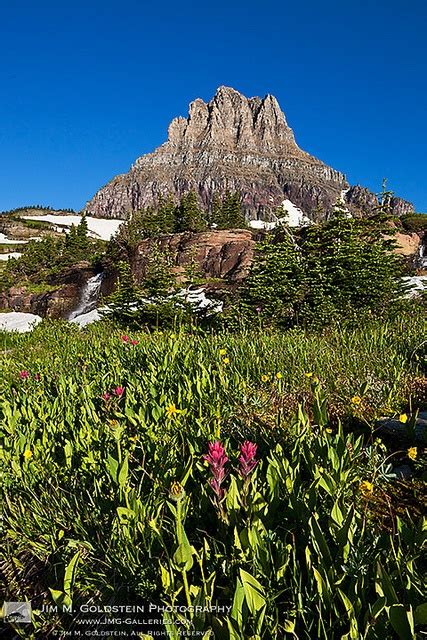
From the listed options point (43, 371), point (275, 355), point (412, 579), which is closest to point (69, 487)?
point (412, 579)

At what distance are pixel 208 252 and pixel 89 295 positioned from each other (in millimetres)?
9765

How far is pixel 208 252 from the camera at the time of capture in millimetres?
27453

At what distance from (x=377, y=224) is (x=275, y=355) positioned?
835cm

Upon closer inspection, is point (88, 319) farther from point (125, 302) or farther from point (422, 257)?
point (422, 257)

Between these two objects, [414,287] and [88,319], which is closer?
[414,287]

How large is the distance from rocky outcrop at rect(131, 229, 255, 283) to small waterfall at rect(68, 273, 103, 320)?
3.87 m

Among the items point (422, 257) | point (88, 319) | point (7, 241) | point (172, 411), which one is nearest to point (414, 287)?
point (172, 411)

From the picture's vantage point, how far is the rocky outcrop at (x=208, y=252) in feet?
80.9

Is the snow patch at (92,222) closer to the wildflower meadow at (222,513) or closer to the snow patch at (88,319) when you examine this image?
the snow patch at (88,319)

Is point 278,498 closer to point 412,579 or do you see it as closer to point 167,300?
point 412,579

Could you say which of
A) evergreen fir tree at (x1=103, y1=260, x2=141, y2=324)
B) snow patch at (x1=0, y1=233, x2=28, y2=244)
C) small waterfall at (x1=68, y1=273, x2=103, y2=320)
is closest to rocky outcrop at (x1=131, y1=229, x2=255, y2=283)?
small waterfall at (x1=68, y1=273, x2=103, y2=320)

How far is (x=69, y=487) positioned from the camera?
2.02 meters

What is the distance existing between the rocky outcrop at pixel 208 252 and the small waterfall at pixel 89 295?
3866 millimetres

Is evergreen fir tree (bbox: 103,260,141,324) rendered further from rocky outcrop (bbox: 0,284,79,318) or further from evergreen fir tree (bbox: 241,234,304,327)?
rocky outcrop (bbox: 0,284,79,318)
